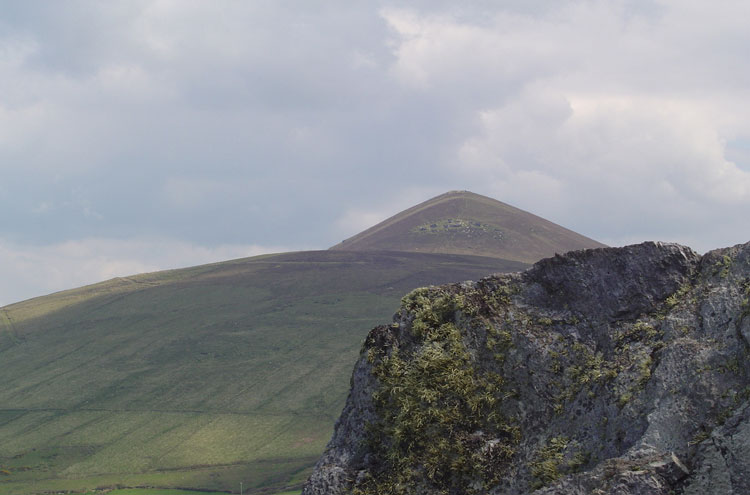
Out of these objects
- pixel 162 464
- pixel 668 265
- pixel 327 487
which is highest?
pixel 668 265

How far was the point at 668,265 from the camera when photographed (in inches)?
387

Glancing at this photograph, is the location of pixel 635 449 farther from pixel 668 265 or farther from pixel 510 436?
pixel 668 265

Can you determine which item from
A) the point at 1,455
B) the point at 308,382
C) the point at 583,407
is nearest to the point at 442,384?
the point at 583,407

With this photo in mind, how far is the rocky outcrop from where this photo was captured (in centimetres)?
786

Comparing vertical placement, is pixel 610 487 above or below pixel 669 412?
below

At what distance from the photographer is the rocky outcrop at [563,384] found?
7.86m

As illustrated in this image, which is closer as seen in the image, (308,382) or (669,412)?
(669,412)

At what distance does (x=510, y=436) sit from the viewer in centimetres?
925

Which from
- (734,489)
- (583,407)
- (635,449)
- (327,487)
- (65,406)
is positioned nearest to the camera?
(734,489)

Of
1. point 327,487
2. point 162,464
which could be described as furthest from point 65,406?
point 327,487

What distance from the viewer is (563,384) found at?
9.29 m

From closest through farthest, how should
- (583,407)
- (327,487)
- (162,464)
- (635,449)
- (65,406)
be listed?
(635,449)
(583,407)
(327,487)
(162,464)
(65,406)

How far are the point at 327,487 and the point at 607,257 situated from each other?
499cm

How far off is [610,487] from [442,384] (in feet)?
9.24
